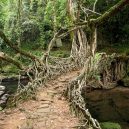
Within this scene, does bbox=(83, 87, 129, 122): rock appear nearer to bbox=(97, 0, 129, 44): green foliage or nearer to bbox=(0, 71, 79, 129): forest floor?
bbox=(0, 71, 79, 129): forest floor

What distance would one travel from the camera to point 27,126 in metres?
4.91

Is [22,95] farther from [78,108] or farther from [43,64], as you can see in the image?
[43,64]

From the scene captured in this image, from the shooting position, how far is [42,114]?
18.4 ft

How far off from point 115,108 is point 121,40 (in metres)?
6.64

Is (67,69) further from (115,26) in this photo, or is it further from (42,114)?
(115,26)

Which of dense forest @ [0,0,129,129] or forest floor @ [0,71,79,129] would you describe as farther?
dense forest @ [0,0,129,129]

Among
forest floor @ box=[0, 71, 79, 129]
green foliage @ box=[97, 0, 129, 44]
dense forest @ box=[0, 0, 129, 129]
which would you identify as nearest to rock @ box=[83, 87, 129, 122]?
dense forest @ box=[0, 0, 129, 129]

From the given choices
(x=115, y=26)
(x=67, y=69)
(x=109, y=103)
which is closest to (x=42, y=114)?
(x=67, y=69)

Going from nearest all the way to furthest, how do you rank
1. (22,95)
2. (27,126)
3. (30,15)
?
(27,126) < (22,95) < (30,15)

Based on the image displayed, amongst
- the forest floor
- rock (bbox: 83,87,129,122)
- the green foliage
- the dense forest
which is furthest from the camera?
the green foliage

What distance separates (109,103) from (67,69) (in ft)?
5.68

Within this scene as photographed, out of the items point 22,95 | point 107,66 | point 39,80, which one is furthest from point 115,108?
point 22,95

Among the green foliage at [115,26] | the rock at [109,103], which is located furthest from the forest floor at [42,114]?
the green foliage at [115,26]

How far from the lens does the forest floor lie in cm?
507
